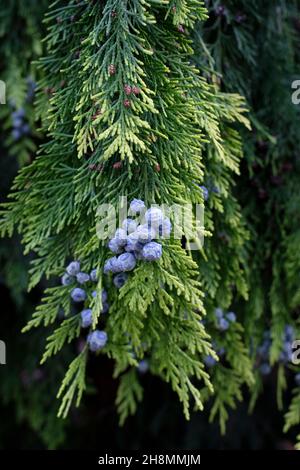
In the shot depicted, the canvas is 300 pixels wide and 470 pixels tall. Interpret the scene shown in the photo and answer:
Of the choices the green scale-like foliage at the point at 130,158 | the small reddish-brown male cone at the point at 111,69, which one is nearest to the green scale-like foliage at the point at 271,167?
the green scale-like foliage at the point at 130,158

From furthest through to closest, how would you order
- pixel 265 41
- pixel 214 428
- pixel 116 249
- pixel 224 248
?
pixel 214 428 → pixel 265 41 → pixel 224 248 → pixel 116 249

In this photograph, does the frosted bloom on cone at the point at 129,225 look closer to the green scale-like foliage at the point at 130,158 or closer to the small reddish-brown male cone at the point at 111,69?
the green scale-like foliage at the point at 130,158

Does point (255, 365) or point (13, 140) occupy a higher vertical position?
point (13, 140)

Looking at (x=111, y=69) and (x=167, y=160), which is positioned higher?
(x=111, y=69)

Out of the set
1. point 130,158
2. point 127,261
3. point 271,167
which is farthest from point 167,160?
point 271,167

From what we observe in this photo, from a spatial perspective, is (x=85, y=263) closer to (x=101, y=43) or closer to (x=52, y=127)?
(x=52, y=127)

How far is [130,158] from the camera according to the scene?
1031 millimetres

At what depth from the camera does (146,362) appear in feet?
5.99

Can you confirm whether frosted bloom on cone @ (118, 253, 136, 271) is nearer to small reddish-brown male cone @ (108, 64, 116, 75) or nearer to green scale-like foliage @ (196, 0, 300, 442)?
small reddish-brown male cone @ (108, 64, 116, 75)

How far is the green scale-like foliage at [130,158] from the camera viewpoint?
1087 millimetres

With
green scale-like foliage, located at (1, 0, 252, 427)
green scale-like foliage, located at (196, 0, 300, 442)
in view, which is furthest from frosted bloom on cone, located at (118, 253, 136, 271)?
green scale-like foliage, located at (196, 0, 300, 442)

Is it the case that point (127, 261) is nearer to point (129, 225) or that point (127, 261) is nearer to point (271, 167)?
point (129, 225)

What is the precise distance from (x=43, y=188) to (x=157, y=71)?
372mm

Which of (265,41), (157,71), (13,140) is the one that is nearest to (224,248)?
(157,71)
